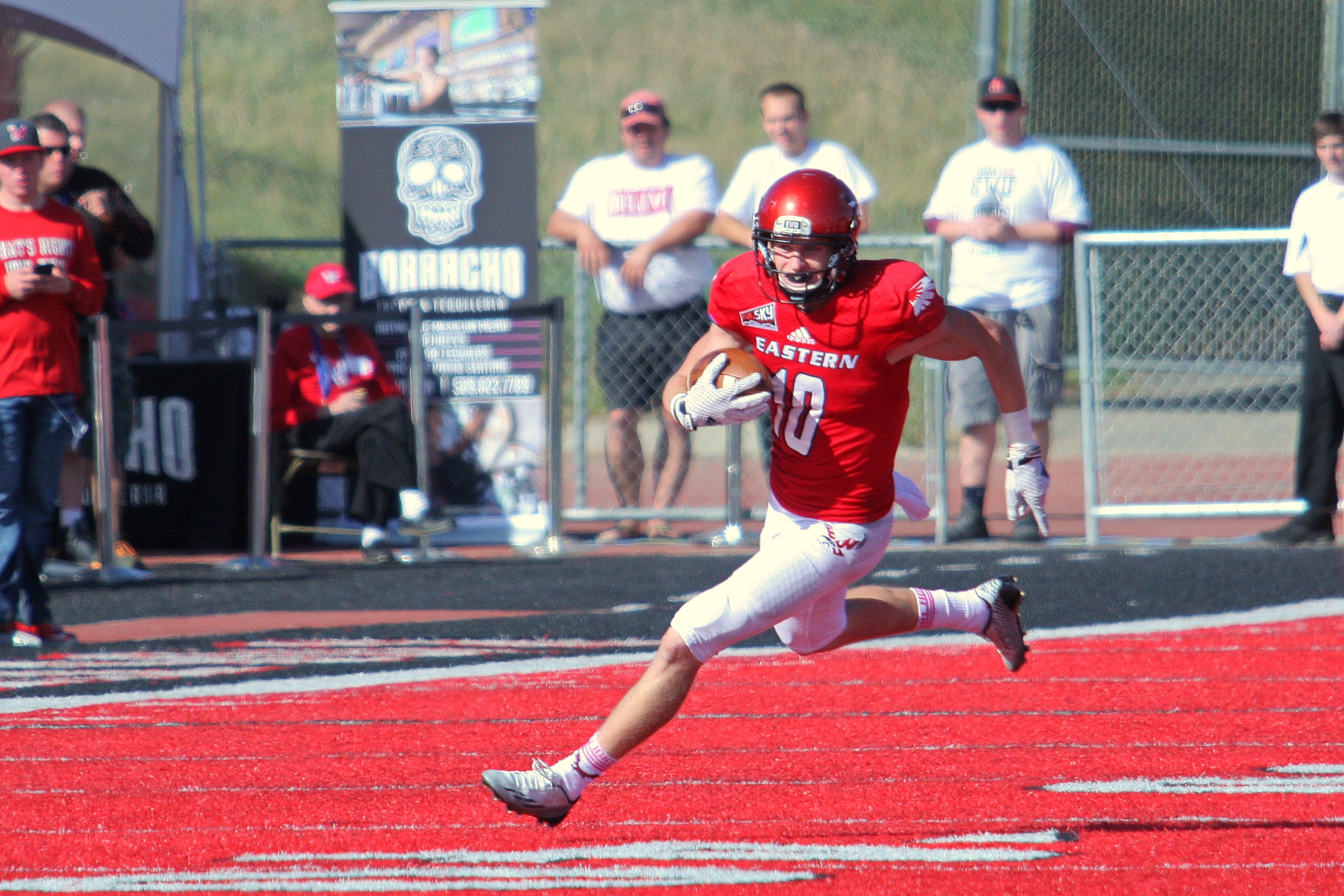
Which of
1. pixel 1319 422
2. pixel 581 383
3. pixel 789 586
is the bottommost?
pixel 789 586

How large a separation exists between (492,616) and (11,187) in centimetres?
274

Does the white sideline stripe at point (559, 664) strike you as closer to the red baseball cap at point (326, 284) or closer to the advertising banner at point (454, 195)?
the advertising banner at point (454, 195)

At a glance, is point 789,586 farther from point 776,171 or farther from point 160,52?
point 160,52

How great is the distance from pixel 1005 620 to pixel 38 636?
405cm

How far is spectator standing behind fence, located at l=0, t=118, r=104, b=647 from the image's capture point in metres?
6.98

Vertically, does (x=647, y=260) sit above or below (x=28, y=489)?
above

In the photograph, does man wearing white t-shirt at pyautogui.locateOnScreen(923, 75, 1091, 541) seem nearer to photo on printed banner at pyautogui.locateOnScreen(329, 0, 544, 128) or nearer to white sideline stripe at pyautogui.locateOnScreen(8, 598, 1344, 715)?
white sideline stripe at pyautogui.locateOnScreen(8, 598, 1344, 715)

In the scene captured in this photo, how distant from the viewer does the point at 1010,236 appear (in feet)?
30.4

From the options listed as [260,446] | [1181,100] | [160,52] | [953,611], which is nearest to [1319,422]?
[953,611]

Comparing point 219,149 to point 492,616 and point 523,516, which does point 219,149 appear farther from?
point 492,616

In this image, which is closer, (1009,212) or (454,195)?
(1009,212)

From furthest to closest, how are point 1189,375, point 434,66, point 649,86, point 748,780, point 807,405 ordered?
point 649,86 → point 1189,375 → point 434,66 → point 748,780 → point 807,405

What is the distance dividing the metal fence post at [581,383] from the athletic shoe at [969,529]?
2207mm

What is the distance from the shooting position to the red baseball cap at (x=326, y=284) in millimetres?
9719
